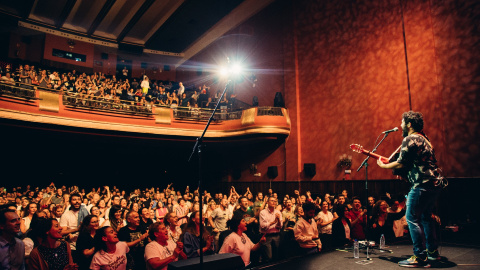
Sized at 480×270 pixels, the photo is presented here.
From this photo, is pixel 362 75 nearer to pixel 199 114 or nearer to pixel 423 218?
pixel 199 114

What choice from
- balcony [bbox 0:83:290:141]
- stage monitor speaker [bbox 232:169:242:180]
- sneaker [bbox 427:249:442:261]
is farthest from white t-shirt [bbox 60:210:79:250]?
stage monitor speaker [bbox 232:169:242:180]

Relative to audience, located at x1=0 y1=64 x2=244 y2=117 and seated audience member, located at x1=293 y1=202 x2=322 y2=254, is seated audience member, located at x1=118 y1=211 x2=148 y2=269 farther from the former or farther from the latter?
audience, located at x1=0 y1=64 x2=244 y2=117

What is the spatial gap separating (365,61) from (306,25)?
308 cm

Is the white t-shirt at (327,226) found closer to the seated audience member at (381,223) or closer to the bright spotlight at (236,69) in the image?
the seated audience member at (381,223)

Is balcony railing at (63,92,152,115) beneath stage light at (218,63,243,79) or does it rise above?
above

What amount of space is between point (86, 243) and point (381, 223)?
13.2ft

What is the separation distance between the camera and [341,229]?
14.7ft

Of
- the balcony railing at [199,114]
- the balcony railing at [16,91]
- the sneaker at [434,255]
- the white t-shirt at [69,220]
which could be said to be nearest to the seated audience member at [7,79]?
the balcony railing at [16,91]

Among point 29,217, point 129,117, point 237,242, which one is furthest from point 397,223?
point 129,117

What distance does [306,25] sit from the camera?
1223 cm

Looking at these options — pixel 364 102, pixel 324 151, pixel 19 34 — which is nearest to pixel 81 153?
pixel 19 34

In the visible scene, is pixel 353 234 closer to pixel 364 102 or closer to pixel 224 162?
pixel 364 102

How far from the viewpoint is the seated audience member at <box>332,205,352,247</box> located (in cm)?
443

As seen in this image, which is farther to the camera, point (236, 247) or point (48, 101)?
point (48, 101)
